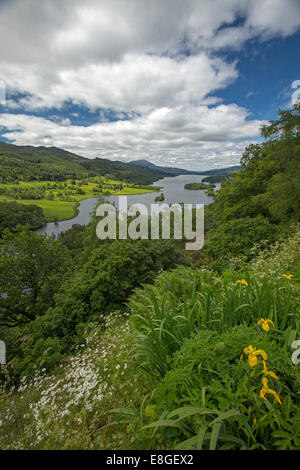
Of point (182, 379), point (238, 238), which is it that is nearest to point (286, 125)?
point (238, 238)

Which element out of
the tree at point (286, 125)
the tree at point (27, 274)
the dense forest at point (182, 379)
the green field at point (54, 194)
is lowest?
the tree at point (27, 274)

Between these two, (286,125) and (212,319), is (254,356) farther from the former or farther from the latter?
(286,125)

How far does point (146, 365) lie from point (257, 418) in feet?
4.21

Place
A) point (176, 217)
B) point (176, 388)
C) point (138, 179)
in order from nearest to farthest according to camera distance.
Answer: point (176, 388)
point (176, 217)
point (138, 179)

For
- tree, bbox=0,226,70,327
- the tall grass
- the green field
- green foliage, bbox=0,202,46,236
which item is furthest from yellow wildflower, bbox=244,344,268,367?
the green field

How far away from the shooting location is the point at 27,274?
1403 centimetres

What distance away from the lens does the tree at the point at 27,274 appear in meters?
13.0

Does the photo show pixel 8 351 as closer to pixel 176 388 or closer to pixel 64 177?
pixel 176 388

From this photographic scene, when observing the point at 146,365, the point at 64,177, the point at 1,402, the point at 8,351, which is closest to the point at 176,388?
the point at 146,365

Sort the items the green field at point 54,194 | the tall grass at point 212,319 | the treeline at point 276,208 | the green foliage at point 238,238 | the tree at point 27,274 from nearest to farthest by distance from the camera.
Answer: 1. the tall grass at point 212,319
2. the treeline at point 276,208
3. the green foliage at point 238,238
4. the tree at point 27,274
5. the green field at point 54,194

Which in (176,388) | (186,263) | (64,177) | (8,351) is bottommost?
(8,351)

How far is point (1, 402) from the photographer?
3.17m

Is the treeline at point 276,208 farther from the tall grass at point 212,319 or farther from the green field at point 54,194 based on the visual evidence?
the green field at point 54,194

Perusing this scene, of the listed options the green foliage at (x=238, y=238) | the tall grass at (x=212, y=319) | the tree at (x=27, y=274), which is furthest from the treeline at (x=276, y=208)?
Answer: the tree at (x=27, y=274)
